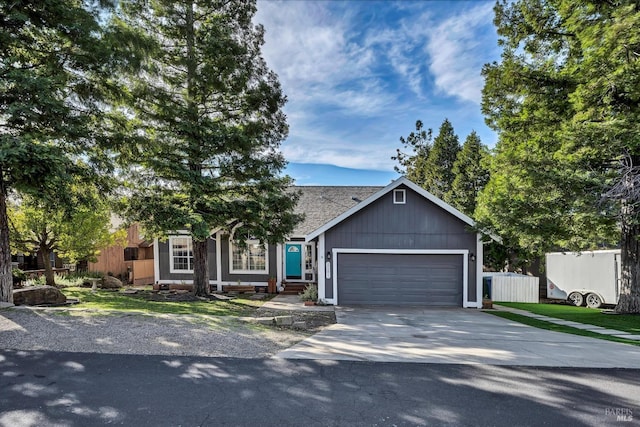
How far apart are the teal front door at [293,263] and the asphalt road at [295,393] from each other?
10.6m

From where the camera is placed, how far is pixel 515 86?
415 inches

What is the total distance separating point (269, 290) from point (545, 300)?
14.4 meters

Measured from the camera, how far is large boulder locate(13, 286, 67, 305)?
10.0 m

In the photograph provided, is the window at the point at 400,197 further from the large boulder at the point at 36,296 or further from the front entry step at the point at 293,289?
the large boulder at the point at 36,296

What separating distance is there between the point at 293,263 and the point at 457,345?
34.0 ft

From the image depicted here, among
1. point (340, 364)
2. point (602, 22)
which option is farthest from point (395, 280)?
point (602, 22)

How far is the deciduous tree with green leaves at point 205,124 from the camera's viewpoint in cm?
1100

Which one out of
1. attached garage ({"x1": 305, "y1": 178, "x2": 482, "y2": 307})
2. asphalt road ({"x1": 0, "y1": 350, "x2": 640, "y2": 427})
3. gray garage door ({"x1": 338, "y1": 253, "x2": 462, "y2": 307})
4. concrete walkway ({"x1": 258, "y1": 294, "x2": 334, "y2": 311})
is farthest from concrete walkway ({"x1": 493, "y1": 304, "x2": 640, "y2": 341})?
concrete walkway ({"x1": 258, "y1": 294, "x2": 334, "y2": 311})

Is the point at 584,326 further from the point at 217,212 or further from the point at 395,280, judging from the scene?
the point at 217,212

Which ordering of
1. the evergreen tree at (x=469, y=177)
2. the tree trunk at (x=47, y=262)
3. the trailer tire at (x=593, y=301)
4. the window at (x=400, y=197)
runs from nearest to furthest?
the window at (x=400, y=197) → the trailer tire at (x=593, y=301) → the tree trunk at (x=47, y=262) → the evergreen tree at (x=469, y=177)

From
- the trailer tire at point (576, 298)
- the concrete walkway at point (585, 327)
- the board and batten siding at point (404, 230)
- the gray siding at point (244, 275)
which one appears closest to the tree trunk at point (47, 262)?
the gray siding at point (244, 275)

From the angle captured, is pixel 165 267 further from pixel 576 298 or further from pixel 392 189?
pixel 576 298

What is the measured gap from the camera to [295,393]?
439cm

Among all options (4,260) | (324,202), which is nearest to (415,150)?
(324,202)
